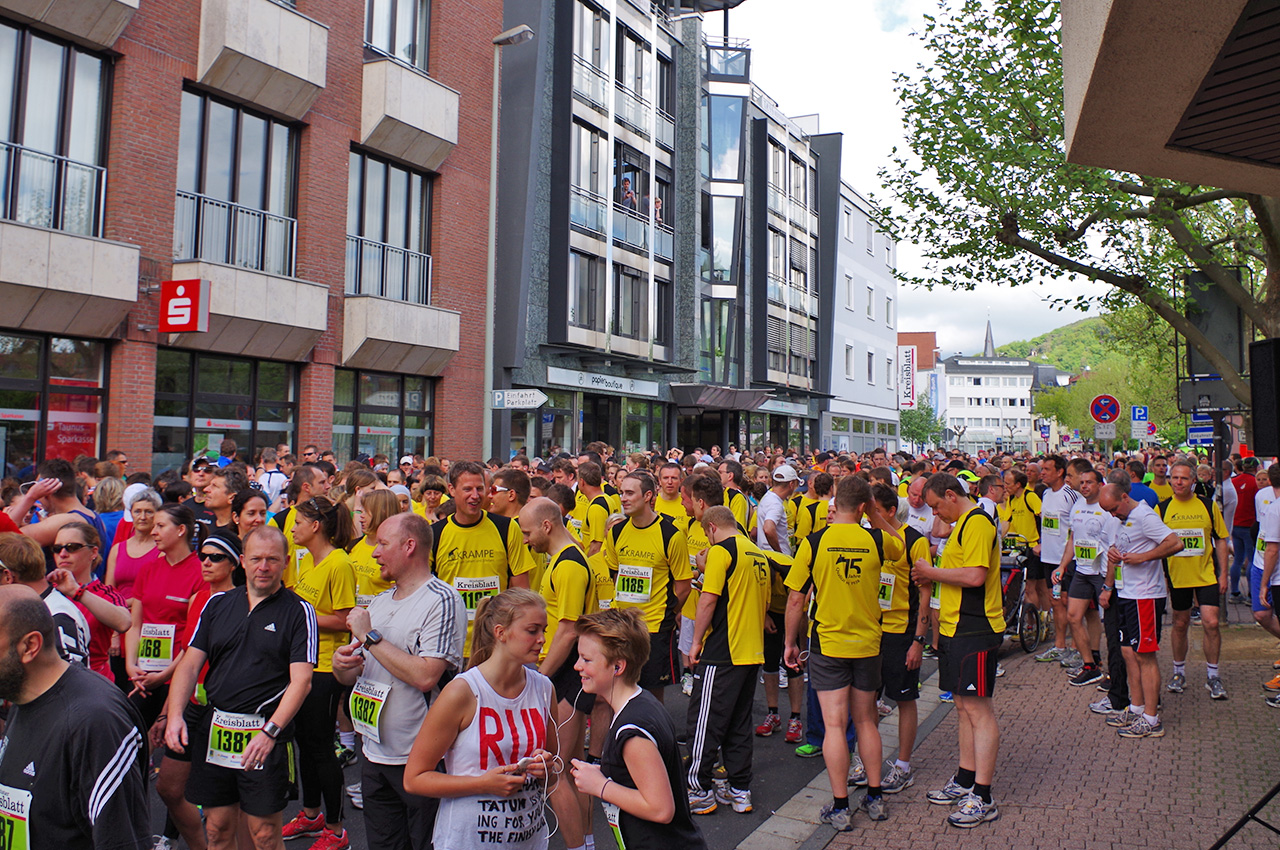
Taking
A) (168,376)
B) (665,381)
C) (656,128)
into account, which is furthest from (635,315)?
(168,376)

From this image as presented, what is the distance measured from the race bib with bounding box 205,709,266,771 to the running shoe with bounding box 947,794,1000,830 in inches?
157

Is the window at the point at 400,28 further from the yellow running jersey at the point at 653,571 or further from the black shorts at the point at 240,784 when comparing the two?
the black shorts at the point at 240,784

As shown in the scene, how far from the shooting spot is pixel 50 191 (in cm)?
1279

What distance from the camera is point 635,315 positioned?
2705 cm

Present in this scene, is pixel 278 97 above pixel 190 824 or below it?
above

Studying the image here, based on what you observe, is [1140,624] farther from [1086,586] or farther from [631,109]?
[631,109]

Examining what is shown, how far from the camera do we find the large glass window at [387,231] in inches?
712

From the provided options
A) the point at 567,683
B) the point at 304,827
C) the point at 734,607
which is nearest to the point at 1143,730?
the point at 734,607

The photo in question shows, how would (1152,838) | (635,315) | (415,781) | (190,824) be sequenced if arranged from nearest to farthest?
(415,781) < (190,824) < (1152,838) < (635,315)

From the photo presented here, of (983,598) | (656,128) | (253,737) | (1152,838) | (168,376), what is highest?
(656,128)

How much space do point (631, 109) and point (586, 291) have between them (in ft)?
20.2

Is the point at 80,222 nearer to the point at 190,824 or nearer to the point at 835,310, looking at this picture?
the point at 190,824

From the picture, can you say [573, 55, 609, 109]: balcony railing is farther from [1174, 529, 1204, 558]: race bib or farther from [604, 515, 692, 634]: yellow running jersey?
[604, 515, 692, 634]: yellow running jersey

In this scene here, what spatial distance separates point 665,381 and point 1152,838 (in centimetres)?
2487
